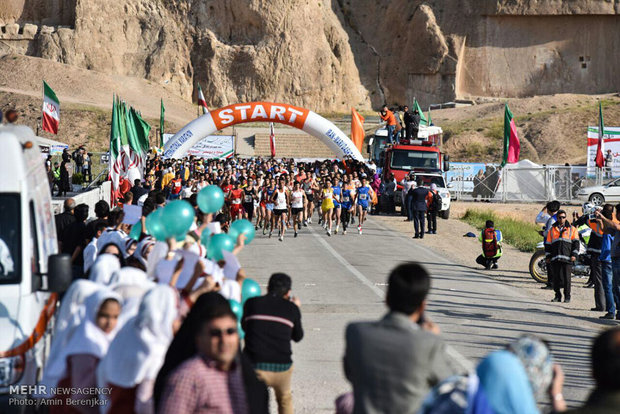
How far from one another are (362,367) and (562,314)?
10.8 metres

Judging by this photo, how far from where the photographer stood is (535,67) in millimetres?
87000

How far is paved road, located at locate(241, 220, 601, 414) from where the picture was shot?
10109 millimetres

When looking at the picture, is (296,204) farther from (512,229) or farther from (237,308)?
(237,308)

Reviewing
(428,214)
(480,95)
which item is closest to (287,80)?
(480,95)

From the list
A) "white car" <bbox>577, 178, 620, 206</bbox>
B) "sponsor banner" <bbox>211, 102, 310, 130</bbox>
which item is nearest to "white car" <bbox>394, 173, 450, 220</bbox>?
"white car" <bbox>577, 178, 620, 206</bbox>

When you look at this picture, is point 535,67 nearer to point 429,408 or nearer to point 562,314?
point 562,314

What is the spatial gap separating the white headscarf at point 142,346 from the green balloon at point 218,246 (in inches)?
118

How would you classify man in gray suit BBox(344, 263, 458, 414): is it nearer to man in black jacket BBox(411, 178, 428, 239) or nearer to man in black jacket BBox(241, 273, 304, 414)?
man in black jacket BBox(241, 273, 304, 414)

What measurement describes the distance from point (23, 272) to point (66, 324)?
1.32 meters

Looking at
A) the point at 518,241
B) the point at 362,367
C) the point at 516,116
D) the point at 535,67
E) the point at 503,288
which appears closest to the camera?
the point at 362,367

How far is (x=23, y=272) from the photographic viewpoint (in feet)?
23.8

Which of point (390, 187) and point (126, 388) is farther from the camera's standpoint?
point (390, 187)

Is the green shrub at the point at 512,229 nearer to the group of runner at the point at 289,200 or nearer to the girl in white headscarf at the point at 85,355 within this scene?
the group of runner at the point at 289,200

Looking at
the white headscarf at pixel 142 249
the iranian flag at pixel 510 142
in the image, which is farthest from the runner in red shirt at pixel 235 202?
the white headscarf at pixel 142 249
